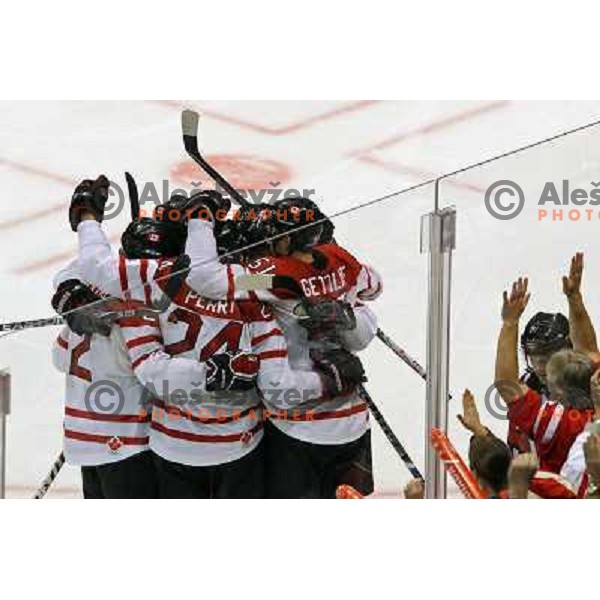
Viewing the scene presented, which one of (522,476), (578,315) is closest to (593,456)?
(522,476)

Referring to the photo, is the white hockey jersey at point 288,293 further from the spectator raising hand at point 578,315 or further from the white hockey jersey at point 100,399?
the spectator raising hand at point 578,315

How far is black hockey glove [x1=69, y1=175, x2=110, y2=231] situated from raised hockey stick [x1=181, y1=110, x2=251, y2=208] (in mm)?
189

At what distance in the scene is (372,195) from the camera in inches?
189

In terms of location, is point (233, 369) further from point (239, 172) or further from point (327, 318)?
point (239, 172)

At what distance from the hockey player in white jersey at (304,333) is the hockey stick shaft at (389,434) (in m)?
0.01

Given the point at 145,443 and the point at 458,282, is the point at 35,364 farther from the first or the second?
the point at 458,282

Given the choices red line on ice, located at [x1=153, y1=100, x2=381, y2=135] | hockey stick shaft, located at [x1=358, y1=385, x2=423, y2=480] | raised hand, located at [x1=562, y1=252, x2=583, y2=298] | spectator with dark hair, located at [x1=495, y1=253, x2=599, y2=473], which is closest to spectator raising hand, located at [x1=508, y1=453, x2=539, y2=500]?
spectator with dark hair, located at [x1=495, y1=253, x2=599, y2=473]

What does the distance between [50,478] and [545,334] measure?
2.79 ft

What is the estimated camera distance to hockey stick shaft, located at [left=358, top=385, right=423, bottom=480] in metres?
3.93

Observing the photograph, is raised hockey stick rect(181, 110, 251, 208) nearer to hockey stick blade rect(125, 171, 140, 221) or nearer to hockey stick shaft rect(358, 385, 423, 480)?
hockey stick blade rect(125, 171, 140, 221)

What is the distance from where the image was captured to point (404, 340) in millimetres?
3904

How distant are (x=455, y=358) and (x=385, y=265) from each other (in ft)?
0.63
